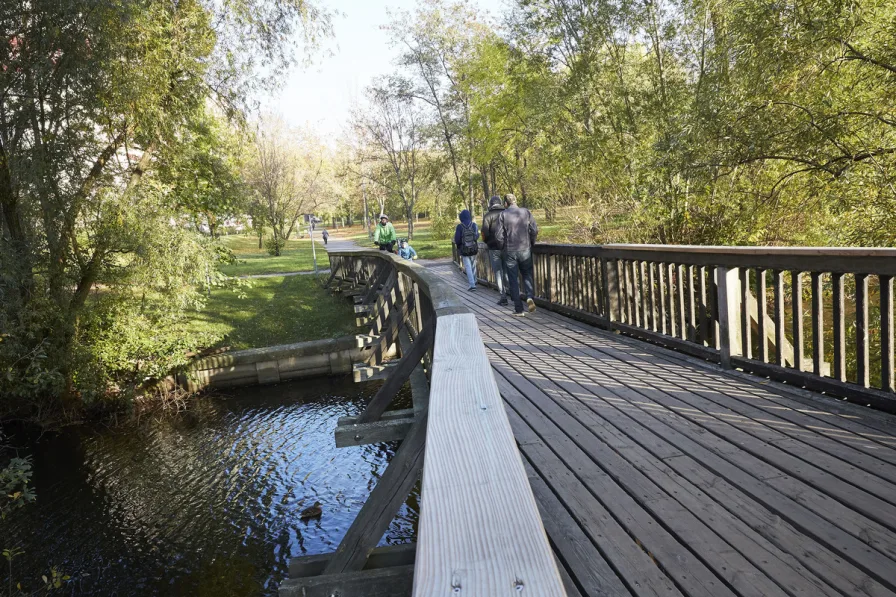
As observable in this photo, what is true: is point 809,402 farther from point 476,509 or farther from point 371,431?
point 476,509

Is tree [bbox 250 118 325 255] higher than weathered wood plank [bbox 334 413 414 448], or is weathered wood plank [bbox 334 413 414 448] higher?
tree [bbox 250 118 325 255]

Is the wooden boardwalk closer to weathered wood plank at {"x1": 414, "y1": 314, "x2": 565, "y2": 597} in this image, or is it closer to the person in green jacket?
weathered wood plank at {"x1": 414, "y1": 314, "x2": 565, "y2": 597}

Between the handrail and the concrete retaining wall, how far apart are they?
1179 centimetres

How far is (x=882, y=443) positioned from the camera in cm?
336

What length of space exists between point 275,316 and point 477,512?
627 inches

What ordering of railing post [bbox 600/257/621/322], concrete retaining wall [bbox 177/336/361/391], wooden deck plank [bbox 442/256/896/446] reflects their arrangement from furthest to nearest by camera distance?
concrete retaining wall [bbox 177/336/361/391] < railing post [bbox 600/257/621/322] < wooden deck plank [bbox 442/256/896/446]

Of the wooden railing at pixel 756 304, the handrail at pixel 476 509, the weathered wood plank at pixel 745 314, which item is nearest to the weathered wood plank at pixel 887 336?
the wooden railing at pixel 756 304

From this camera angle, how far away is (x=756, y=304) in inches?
213

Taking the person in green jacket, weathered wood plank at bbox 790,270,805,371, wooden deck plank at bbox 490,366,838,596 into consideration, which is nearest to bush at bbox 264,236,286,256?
the person in green jacket

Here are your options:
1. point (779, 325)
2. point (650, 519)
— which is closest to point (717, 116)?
point (779, 325)

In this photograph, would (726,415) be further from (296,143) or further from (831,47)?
(296,143)

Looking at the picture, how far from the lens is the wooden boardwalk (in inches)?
89.6

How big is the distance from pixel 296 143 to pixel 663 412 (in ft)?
137

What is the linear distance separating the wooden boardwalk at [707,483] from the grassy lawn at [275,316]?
414 inches
